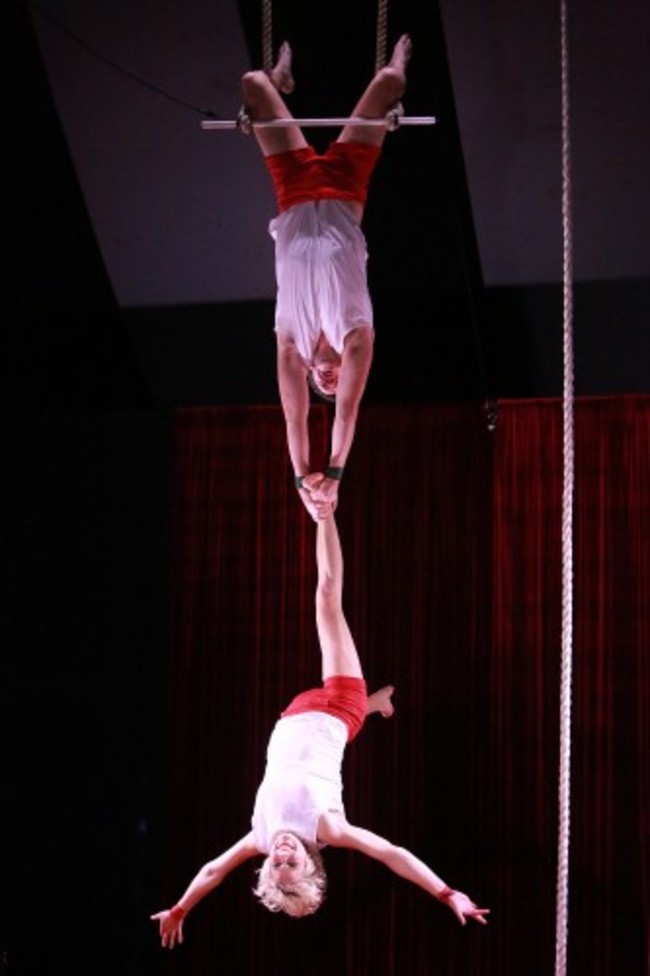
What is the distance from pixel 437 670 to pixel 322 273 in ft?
7.46

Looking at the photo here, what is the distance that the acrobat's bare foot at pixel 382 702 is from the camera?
559 centimetres

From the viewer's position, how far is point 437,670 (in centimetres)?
596

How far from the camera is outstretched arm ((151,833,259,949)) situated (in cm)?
471

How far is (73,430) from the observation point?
638 cm

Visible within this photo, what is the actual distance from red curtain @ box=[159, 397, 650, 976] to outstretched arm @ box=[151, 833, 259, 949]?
41.9 inches

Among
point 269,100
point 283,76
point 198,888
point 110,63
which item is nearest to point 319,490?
point 269,100

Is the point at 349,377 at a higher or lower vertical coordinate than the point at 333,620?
higher

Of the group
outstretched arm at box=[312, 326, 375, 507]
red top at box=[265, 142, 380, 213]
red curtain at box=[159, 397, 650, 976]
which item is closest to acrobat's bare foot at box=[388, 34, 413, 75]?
red top at box=[265, 142, 380, 213]

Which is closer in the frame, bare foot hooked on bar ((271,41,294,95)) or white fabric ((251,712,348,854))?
bare foot hooked on bar ((271,41,294,95))

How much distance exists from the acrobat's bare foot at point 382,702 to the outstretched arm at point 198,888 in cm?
87

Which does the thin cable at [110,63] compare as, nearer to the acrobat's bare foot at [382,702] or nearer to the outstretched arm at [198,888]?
the acrobat's bare foot at [382,702]

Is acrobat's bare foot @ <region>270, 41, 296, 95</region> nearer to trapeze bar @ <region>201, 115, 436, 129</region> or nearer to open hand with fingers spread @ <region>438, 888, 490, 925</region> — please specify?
trapeze bar @ <region>201, 115, 436, 129</region>

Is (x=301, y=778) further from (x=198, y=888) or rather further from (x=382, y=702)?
(x=382, y=702)

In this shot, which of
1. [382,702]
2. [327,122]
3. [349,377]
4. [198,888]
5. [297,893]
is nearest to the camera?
[327,122]
